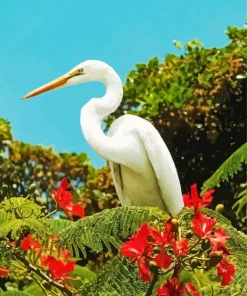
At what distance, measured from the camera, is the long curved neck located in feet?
12.6

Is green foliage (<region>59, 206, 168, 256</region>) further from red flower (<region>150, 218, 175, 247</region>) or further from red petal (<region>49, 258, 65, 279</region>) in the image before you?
red flower (<region>150, 218, 175, 247</region>)

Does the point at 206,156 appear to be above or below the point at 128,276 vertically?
above

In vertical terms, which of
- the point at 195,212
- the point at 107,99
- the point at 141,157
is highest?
the point at 107,99

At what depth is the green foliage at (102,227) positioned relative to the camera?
2.81 meters

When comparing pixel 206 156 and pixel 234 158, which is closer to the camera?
pixel 234 158

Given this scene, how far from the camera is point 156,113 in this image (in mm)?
7906

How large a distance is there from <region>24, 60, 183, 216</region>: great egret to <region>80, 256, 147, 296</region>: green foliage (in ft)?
3.60

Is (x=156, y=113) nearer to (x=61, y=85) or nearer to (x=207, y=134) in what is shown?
(x=207, y=134)

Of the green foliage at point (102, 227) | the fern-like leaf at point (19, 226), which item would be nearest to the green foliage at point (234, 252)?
the green foliage at point (102, 227)

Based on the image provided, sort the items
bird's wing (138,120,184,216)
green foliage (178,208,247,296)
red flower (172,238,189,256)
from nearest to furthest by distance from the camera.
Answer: red flower (172,238,189,256), green foliage (178,208,247,296), bird's wing (138,120,184,216)

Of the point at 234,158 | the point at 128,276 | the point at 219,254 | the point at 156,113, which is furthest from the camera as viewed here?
the point at 156,113

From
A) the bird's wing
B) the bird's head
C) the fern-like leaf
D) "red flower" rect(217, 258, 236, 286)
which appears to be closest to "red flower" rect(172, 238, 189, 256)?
"red flower" rect(217, 258, 236, 286)

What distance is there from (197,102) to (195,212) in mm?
5676

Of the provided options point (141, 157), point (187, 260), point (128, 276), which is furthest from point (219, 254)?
point (141, 157)
